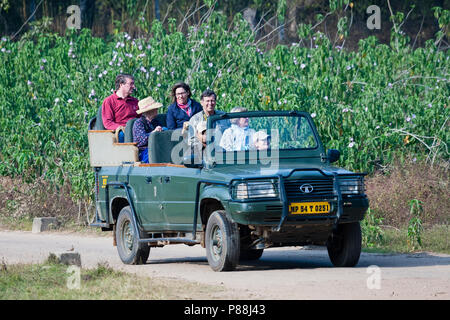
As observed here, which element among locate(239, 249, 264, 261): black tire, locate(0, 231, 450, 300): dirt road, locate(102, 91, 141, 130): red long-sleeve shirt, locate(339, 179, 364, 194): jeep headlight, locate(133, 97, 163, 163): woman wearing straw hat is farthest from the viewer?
locate(102, 91, 141, 130): red long-sleeve shirt

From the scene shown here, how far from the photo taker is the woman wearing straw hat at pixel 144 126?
1315cm

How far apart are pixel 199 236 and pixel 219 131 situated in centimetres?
128

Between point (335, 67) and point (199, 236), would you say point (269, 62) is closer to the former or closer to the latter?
point (335, 67)

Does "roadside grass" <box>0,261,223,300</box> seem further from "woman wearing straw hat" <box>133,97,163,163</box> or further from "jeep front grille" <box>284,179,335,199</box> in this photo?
"woman wearing straw hat" <box>133,97,163,163</box>

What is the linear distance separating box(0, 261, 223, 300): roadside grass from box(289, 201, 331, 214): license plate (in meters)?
1.44

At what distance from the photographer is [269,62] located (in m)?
18.7

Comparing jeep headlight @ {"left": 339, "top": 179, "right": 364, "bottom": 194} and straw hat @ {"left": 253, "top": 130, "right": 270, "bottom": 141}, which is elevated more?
straw hat @ {"left": 253, "top": 130, "right": 270, "bottom": 141}

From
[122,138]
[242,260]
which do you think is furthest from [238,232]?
[122,138]

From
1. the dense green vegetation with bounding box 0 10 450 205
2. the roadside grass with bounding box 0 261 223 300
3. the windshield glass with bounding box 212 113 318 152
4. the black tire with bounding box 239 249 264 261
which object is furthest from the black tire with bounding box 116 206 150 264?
the dense green vegetation with bounding box 0 10 450 205

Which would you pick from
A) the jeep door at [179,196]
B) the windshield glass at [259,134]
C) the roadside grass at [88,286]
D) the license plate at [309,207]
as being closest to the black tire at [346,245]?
the license plate at [309,207]

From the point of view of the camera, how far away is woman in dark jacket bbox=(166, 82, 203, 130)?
1370 cm

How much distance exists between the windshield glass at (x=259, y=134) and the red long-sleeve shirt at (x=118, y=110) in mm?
2719

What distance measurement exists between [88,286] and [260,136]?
3161 mm

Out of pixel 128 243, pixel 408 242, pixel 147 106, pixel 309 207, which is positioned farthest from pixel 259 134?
pixel 408 242
